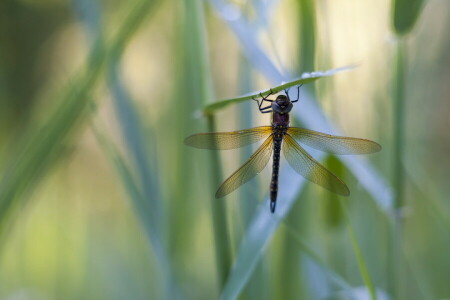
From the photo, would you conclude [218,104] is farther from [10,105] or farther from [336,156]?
[10,105]

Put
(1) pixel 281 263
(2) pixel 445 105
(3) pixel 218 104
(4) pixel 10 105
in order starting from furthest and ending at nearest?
(2) pixel 445 105 → (4) pixel 10 105 → (1) pixel 281 263 → (3) pixel 218 104

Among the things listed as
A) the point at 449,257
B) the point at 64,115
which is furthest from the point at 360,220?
the point at 64,115

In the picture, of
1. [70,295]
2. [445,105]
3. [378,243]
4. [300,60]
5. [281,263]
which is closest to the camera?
[300,60]

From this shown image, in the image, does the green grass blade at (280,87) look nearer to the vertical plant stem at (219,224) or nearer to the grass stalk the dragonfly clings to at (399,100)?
the vertical plant stem at (219,224)

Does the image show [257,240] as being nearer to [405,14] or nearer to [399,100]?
[399,100]

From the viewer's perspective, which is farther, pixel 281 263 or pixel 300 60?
pixel 281 263

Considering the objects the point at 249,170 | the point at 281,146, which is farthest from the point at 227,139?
the point at 281,146

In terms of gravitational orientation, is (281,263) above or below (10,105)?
below

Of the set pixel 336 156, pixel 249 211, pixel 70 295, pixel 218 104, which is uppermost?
pixel 218 104
